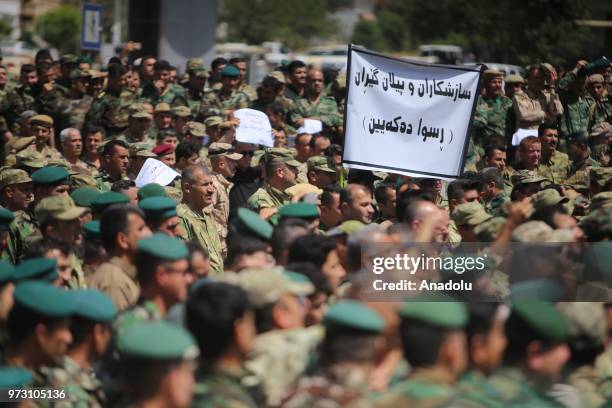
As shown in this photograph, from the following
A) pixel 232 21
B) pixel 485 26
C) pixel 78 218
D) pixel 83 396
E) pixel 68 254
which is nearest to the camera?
pixel 83 396

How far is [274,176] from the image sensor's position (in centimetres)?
1050

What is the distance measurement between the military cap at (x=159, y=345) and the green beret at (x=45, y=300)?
69 centimetres

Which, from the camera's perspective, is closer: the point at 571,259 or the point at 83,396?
the point at 83,396

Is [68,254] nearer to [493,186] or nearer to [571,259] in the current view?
[571,259]

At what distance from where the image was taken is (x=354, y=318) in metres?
4.73

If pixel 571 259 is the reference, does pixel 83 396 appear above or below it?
below

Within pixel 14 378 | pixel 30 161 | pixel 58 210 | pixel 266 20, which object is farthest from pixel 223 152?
pixel 266 20

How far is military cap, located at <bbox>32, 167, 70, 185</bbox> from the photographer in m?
8.95

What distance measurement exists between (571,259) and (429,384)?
92.2 inches

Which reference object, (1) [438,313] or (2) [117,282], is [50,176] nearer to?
(2) [117,282]

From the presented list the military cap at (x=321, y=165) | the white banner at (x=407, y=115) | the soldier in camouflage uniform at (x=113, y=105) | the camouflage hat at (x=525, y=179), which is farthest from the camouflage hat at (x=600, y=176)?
the soldier in camouflage uniform at (x=113, y=105)

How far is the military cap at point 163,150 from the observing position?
1167cm

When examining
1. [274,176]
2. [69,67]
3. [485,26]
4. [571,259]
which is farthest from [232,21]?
[571,259]

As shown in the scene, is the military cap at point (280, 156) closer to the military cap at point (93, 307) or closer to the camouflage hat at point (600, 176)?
the camouflage hat at point (600, 176)
